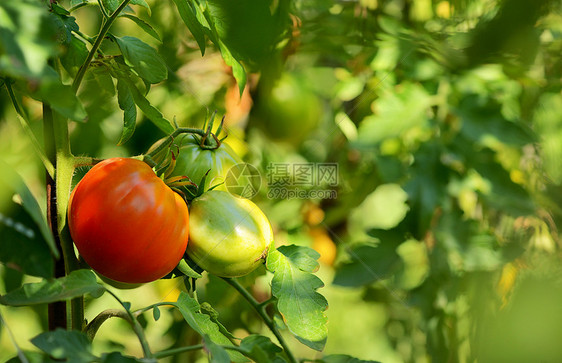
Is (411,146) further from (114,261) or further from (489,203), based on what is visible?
(114,261)

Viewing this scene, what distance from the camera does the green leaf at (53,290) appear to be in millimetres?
331

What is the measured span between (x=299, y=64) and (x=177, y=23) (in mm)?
239

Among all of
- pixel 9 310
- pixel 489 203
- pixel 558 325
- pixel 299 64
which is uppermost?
pixel 558 325

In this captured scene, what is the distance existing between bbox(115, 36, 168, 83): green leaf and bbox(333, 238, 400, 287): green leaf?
0.40 metres

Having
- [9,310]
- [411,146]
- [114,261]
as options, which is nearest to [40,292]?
[114,261]

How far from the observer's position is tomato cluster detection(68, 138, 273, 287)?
416 millimetres

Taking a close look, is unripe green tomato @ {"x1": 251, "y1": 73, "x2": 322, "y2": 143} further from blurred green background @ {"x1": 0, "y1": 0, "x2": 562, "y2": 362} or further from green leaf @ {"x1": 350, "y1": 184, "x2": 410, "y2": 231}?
green leaf @ {"x1": 350, "y1": 184, "x2": 410, "y2": 231}

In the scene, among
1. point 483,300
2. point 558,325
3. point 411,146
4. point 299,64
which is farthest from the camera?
point 299,64

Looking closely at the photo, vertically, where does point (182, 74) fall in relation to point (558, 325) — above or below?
below

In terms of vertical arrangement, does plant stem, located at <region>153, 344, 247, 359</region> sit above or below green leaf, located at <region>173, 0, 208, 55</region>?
below

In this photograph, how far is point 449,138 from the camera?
827 mm

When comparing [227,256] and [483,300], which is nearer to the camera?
[483,300]

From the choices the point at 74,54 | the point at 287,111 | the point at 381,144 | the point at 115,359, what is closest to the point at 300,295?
the point at 115,359

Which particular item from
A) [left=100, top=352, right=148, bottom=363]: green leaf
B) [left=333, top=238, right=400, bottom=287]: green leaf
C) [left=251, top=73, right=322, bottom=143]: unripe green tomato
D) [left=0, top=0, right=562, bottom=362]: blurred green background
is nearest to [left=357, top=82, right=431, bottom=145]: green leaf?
[left=0, top=0, right=562, bottom=362]: blurred green background
